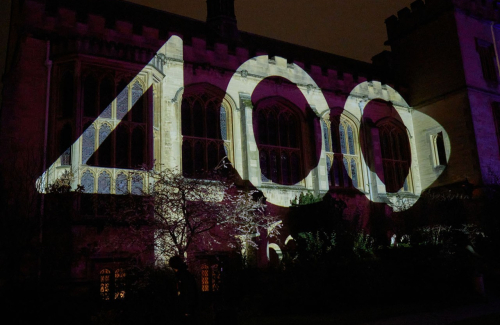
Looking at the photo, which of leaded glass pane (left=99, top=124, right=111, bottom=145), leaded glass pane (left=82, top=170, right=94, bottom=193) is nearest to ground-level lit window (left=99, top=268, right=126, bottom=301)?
leaded glass pane (left=82, top=170, right=94, bottom=193)

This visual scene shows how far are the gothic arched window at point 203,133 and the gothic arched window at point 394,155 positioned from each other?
7.17 meters

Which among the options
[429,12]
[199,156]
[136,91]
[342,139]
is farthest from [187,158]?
[429,12]

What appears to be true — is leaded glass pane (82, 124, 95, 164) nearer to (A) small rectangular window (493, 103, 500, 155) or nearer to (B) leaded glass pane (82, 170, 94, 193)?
(B) leaded glass pane (82, 170, 94, 193)

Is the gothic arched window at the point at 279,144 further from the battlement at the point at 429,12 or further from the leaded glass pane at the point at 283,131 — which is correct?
the battlement at the point at 429,12

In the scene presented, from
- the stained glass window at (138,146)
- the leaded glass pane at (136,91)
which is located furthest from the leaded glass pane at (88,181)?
the leaded glass pane at (136,91)

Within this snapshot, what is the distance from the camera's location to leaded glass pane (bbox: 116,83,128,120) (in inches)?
476

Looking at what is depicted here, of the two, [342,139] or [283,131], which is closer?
[283,131]

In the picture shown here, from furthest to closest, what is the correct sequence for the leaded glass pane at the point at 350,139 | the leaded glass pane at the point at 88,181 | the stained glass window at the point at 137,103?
the leaded glass pane at the point at 350,139
the stained glass window at the point at 137,103
the leaded glass pane at the point at 88,181

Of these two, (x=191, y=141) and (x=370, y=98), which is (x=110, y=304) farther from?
(x=370, y=98)

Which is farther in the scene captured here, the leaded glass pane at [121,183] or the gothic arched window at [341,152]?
the gothic arched window at [341,152]

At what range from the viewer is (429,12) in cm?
1891

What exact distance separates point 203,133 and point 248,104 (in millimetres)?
1815

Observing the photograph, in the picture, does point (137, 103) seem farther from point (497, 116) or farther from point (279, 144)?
point (497, 116)

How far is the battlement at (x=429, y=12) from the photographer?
18.2 meters
